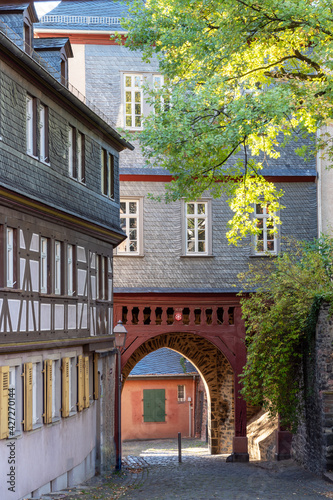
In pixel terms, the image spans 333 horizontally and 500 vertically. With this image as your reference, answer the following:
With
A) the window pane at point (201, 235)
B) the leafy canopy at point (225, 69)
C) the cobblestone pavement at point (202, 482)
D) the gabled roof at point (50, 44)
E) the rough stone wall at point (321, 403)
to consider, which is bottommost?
the cobblestone pavement at point (202, 482)

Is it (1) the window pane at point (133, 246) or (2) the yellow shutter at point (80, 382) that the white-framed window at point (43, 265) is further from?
(1) the window pane at point (133, 246)

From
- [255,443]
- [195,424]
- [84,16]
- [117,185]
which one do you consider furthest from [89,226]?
[195,424]

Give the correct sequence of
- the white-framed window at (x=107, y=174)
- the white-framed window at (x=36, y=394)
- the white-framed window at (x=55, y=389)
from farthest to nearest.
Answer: the white-framed window at (x=107, y=174) < the white-framed window at (x=55, y=389) < the white-framed window at (x=36, y=394)

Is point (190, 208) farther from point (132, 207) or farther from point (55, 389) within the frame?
point (55, 389)

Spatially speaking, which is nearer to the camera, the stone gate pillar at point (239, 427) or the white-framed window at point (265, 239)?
the stone gate pillar at point (239, 427)

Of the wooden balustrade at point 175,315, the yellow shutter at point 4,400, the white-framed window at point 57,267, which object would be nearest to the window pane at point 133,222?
the wooden balustrade at point 175,315

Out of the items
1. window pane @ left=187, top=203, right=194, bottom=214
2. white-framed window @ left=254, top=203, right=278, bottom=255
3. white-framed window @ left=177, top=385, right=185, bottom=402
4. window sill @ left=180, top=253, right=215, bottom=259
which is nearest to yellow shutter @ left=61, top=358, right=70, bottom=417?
window sill @ left=180, top=253, right=215, bottom=259

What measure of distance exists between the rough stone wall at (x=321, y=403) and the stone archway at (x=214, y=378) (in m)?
7.33

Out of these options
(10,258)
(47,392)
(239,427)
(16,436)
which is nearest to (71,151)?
(10,258)

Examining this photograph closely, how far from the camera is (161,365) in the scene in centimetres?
3384

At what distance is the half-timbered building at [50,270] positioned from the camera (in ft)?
41.7

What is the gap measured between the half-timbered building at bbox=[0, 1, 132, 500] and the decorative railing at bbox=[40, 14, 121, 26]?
494 centimetres

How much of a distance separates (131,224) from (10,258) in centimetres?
1003

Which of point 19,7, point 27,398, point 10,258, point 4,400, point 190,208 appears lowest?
point 27,398
